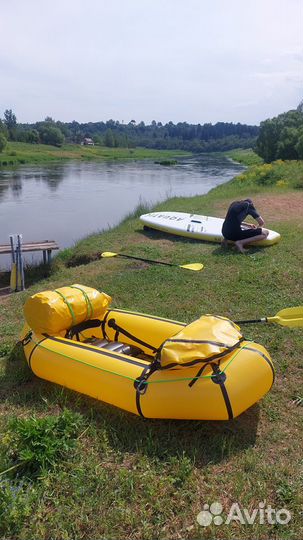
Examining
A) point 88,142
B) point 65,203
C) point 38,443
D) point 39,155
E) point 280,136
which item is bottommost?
point 65,203

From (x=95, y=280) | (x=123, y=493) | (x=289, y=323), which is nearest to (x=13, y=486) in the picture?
(x=123, y=493)

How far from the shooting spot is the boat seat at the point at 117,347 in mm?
3586

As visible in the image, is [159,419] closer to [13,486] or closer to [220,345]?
[220,345]

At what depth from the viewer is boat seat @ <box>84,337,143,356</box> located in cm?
359

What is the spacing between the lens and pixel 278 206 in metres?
10.6

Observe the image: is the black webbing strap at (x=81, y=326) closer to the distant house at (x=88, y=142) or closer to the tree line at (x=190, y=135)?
the tree line at (x=190, y=135)

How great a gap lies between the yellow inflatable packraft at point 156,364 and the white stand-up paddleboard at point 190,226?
4.23 m

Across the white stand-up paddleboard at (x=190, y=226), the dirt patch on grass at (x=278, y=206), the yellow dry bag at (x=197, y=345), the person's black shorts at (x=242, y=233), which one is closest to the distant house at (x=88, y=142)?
the dirt patch on grass at (x=278, y=206)

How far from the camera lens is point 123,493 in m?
2.33

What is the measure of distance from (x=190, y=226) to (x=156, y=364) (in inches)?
229

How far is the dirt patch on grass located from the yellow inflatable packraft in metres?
6.51

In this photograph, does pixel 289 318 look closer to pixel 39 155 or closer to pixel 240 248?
pixel 240 248

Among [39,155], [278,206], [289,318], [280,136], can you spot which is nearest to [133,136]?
[39,155]

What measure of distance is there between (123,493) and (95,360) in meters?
0.99
